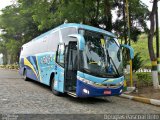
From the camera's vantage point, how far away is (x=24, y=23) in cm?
4191

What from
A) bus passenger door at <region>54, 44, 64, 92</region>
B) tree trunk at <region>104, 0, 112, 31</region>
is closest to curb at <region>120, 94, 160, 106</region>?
bus passenger door at <region>54, 44, 64, 92</region>

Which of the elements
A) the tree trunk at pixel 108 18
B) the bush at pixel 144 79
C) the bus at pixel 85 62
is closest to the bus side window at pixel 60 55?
the bus at pixel 85 62

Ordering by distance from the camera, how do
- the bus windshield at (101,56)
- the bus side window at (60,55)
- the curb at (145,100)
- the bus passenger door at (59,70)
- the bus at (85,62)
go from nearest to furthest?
the bus at (85,62), the bus windshield at (101,56), the curb at (145,100), the bus passenger door at (59,70), the bus side window at (60,55)

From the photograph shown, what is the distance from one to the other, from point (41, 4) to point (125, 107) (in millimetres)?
12724

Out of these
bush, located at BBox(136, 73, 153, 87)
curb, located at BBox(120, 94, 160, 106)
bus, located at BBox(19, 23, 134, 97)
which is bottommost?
curb, located at BBox(120, 94, 160, 106)

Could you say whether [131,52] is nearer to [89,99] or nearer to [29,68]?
[89,99]

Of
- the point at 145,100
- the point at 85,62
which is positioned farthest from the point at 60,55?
the point at 145,100

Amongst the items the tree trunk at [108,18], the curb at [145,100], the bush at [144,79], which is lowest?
the curb at [145,100]

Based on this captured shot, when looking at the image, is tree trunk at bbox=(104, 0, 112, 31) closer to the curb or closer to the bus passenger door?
the bus passenger door

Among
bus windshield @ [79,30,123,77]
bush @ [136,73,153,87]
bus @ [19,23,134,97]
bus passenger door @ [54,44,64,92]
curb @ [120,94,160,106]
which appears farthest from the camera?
bush @ [136,73,153,87]

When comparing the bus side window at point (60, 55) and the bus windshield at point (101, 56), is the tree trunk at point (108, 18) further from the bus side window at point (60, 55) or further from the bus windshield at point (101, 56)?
the bus windshield at point (101, 56)

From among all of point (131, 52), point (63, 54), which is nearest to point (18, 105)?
point (63, 54)

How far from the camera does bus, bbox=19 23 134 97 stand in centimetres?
1209

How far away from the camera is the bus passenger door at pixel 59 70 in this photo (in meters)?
13.8
